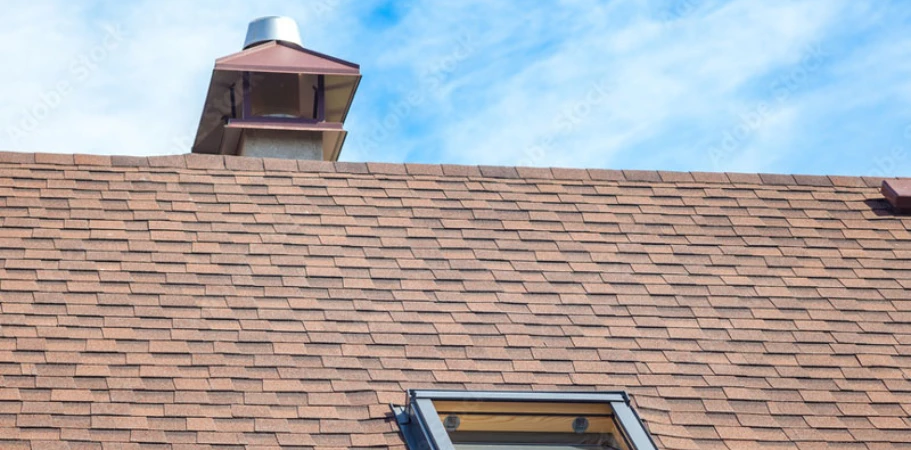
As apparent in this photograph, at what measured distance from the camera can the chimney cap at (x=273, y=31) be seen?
11289mm

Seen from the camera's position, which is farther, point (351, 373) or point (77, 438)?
point (351, 373)

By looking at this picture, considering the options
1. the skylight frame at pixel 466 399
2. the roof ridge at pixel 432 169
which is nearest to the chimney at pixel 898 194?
the roof ridge at pixel 432 169

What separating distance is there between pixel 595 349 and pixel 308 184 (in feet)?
8.00

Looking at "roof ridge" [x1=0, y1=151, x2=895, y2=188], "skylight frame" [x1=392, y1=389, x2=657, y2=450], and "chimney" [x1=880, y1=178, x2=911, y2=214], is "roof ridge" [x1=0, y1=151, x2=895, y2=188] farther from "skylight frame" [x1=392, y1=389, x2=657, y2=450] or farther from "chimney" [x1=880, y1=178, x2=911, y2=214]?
"skylight frame" [x1=392, y1=389, x2=657, y2=450]

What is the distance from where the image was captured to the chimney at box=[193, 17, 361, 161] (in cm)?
1076

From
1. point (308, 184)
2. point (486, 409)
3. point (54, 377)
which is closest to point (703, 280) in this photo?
point (486, 409)

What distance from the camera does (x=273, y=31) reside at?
11.3 meters

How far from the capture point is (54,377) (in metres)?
6.05

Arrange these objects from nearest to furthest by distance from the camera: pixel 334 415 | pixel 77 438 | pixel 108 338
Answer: pixel 77 438
pixel 334 415
pixel 108 338

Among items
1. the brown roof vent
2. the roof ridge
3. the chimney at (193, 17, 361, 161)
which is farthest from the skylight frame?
the chimney at (193, 17, 361, 161)

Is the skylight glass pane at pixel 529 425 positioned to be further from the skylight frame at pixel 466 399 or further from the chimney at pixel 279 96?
the chimney at pixel 279 96

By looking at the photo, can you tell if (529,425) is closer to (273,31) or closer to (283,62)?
(283,62)

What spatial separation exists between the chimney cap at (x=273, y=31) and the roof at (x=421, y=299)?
10.7 feet

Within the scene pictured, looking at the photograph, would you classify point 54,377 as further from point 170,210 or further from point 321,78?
point 321,78
